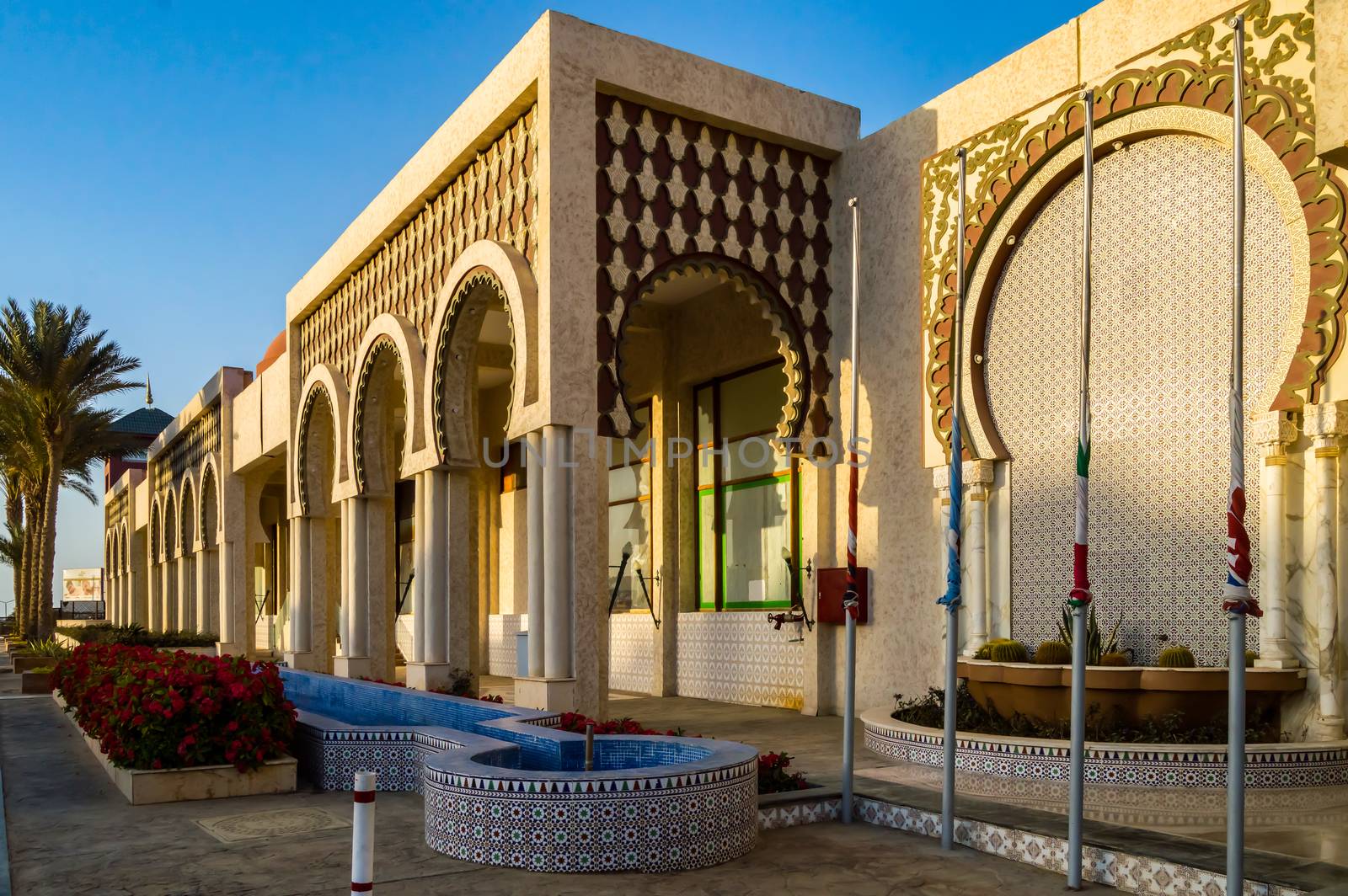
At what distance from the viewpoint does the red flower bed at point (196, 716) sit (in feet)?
27.1

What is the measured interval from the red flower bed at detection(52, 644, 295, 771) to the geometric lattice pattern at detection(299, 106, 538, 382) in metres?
4.88

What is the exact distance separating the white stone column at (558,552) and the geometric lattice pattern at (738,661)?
3415 millimetres

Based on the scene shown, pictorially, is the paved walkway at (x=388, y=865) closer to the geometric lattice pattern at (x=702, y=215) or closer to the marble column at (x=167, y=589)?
the geometric lattice pattern at (x=702, y=215)

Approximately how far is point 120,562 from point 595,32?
42.1 meters

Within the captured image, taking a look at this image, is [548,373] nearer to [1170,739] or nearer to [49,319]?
[1170,739]

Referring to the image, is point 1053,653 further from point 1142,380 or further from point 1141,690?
point 1142,380

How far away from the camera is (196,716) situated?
8.44 m

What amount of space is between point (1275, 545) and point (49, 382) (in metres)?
27.9

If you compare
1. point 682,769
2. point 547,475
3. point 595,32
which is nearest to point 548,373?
point 547,475

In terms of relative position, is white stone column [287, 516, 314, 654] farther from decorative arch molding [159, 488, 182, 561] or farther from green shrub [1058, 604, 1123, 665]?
decorative arch molding [159, 488, 182, 561]

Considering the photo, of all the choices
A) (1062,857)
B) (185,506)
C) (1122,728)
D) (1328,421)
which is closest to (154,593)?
(185,506)

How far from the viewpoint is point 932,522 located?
11516mm

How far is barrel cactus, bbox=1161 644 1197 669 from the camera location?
29.0ft

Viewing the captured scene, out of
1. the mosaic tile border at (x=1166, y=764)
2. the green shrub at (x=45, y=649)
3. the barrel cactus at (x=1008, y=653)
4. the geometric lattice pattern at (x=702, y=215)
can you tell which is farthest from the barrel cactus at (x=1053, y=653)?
the green shrub at (x=45, y=649)
